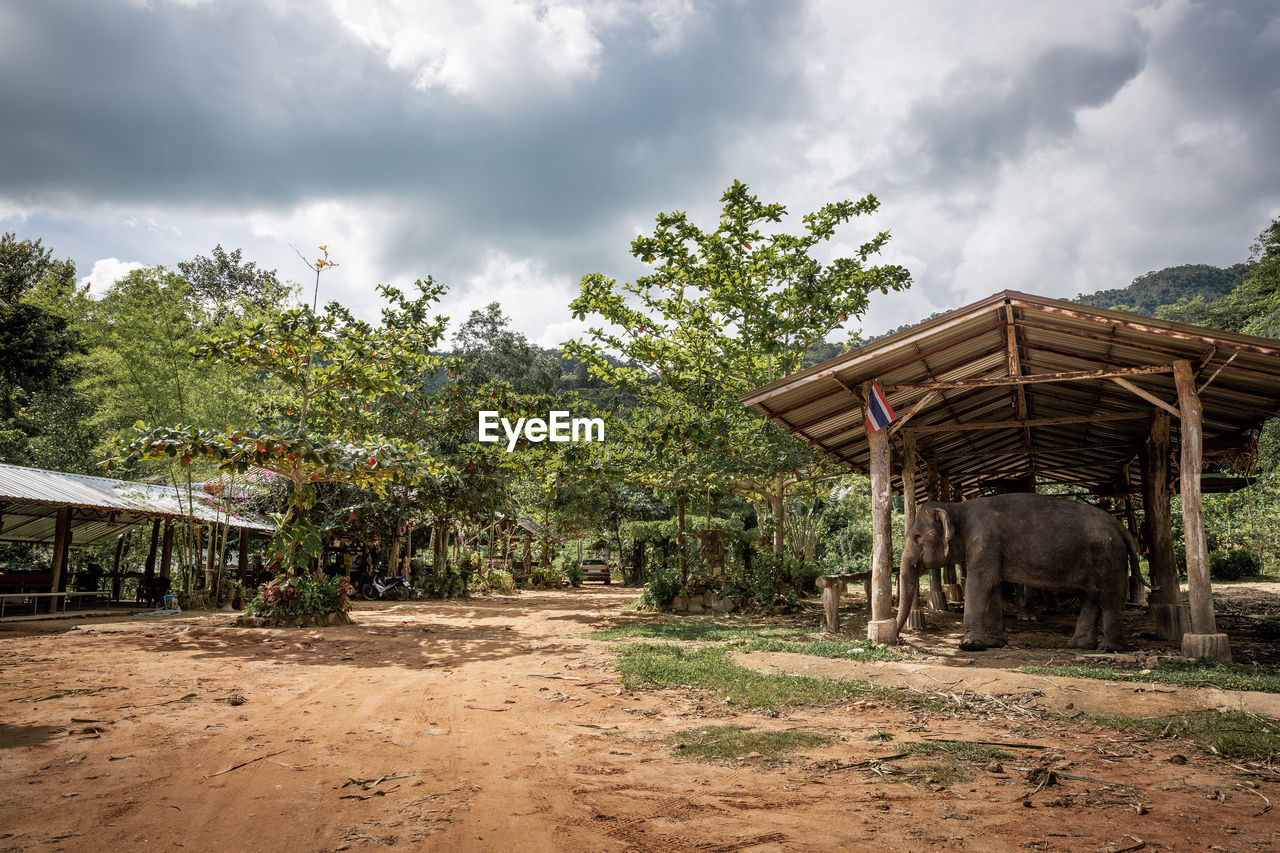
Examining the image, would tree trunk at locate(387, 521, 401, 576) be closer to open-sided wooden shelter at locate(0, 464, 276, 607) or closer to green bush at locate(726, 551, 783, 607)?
open-sided wooden shelter at locate(0, 464, 276, 607)

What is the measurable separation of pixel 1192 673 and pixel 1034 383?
4728mm

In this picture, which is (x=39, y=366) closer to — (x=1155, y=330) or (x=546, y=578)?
(x=546, y=578)

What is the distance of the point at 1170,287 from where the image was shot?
217ft

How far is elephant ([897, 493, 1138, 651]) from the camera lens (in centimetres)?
838

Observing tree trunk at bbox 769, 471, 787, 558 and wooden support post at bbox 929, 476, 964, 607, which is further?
wooden support post at bbox 929, 476, 964, 607

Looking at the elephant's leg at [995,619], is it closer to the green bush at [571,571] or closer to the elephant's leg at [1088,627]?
the elephant's leg at [1088,627]

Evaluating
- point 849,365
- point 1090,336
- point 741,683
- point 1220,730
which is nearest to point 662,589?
point 849,365

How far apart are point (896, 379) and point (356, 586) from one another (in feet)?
57.3

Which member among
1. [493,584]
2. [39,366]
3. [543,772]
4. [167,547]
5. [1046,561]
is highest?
[39,366]

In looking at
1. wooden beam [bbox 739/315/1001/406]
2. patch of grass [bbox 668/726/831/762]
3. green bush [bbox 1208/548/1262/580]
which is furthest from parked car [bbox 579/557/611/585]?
patch of grass [bbox 668/726/831/762]

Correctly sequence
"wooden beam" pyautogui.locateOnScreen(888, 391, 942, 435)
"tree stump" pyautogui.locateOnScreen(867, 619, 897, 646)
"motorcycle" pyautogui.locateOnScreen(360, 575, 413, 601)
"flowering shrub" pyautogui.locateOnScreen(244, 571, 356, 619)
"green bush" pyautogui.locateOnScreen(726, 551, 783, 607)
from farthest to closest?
1. "motorcycle" pyautogui.locateOnScreen(360, 575, 413, 601)
2. "green bush" pyautogui.locateOnScreen(726, 551, 783, 607)
3. "flowering shrub" pyautogui.locateOnScreen(244, 571, 356, 619)
4. "wooden beam" pyautogui.locateOnScreen(888, 391, 942, 435)
5. "tree stump" pyautogui.locateOnScreen(867, 619, 897, 646)

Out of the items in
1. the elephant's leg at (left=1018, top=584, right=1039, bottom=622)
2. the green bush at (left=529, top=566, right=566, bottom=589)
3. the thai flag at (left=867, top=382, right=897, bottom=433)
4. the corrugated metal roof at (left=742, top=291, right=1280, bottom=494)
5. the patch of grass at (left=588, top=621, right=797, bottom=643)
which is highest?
the corrugated metal roof at (left=742, top=291, right=1280, bottom=494)

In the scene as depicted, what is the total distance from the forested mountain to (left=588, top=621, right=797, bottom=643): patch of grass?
62851 mm

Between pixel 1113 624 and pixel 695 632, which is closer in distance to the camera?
pixel 1113 624
